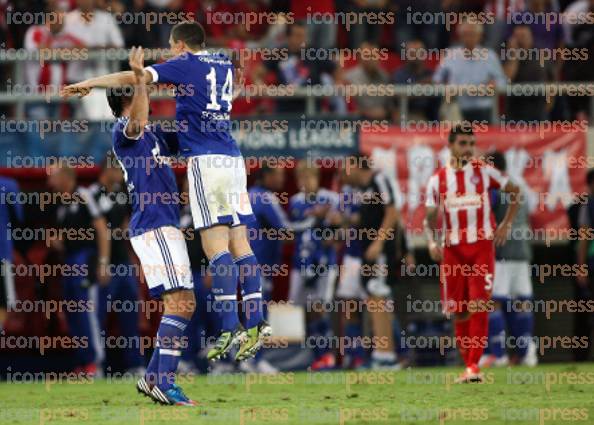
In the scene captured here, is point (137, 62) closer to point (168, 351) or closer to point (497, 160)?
point (168, 351)

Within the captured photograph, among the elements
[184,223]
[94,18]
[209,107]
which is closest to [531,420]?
[209,107]

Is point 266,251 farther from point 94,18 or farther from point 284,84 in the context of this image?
point 94,18

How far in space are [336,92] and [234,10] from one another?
9.91ft

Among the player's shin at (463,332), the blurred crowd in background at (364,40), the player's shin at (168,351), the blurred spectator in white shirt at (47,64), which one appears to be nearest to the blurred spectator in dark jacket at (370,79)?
the blurred crowd in background at (364,40)

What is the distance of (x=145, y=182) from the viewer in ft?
41.0

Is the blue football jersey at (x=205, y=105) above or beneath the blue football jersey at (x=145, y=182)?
above

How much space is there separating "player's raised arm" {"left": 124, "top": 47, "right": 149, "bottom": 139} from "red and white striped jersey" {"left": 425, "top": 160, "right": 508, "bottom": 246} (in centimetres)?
431

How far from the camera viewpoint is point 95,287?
1925 cm

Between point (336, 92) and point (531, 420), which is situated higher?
point (336, 92)

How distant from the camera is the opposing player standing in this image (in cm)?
1517

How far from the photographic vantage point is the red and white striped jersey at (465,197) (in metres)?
15.4

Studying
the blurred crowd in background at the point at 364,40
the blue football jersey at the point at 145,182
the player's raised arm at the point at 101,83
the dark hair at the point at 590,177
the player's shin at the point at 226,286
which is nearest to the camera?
the player's raised arm at the point at 101,83

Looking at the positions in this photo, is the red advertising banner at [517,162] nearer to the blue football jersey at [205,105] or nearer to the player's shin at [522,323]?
the player's shin at [522,323]

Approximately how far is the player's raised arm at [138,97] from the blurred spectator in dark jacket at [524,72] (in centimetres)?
992
